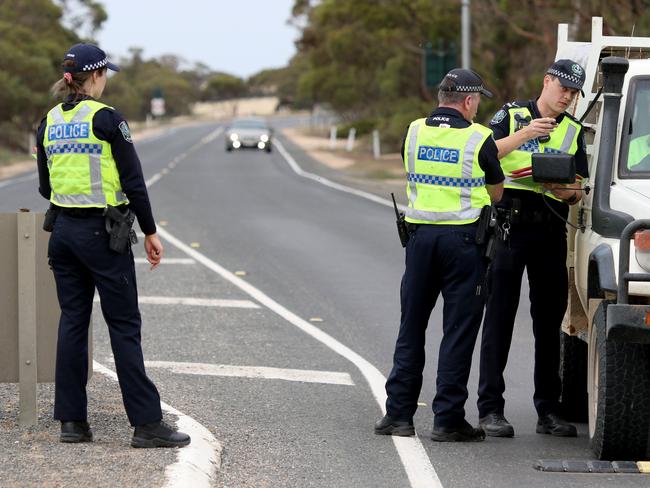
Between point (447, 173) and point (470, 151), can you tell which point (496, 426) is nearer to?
point (447, 173)

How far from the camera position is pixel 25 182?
3612 cm

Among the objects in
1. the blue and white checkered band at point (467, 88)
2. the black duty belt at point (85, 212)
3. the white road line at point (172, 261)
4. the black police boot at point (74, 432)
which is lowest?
the white road line at point (172, 261)

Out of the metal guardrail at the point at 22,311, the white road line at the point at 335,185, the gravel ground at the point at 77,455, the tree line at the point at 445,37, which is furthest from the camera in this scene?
the tree line at the point at 445,37

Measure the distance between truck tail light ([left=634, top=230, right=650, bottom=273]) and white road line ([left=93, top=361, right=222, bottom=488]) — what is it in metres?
2.20

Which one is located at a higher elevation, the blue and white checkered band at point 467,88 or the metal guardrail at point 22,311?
the blue and white checkered band at point 467,88

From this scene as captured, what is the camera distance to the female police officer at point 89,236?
641cm

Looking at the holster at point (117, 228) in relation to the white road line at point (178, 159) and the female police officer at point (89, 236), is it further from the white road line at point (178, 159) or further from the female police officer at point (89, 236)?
the white road line at point (178, 159)

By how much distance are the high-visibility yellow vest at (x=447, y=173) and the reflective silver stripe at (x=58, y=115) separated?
1.82 m

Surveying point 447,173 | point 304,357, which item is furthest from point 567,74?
point 304,357

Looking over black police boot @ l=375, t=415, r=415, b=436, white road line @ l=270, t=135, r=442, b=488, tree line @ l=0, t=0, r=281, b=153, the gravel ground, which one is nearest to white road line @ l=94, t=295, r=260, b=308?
white road line @ l=270, t=135, r=442, b=488

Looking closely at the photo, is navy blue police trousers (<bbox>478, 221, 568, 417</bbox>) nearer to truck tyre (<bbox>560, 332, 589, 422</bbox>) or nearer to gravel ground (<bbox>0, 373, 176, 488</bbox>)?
truck tyre (<bbox>560, 332, 589, 422</bbox>)

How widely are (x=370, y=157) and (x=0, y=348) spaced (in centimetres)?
4369

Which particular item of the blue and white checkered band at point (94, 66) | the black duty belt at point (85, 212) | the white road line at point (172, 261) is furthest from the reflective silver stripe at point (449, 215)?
the white road line at point (172, 261)

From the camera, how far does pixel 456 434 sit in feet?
23.2
